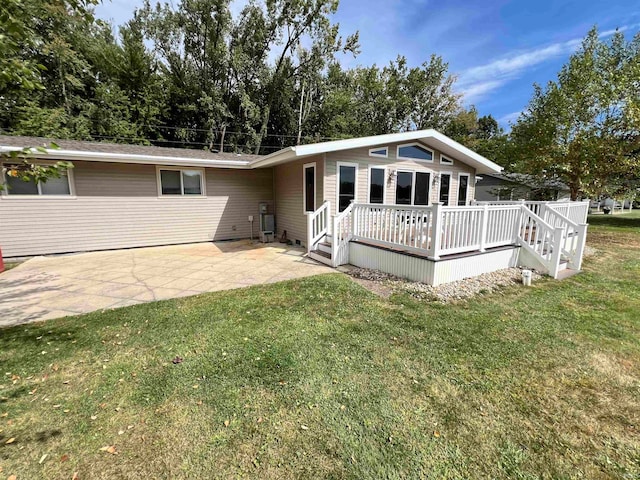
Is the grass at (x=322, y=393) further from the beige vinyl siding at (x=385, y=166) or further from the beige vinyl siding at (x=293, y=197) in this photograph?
the beige vinyl siding at (x=293, y=197)

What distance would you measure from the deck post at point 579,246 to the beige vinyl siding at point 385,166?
406 cm

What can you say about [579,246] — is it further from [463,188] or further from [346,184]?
[346,184]

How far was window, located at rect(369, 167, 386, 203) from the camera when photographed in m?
8.23

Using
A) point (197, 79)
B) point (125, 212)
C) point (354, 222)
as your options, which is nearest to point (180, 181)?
point (125, 212)

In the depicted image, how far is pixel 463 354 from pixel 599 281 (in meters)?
4.93

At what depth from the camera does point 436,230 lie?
4.84 m

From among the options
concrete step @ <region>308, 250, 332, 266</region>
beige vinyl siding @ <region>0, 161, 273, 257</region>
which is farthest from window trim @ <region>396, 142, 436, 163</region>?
beige vinyl siding @ <region>0, 161, 273, 257</region>

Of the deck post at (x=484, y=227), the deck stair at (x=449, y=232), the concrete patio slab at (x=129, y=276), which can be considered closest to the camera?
the concrete patio slab at (x=129, y=276)

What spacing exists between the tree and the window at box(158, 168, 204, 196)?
580 inches

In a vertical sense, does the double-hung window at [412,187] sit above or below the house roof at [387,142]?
below

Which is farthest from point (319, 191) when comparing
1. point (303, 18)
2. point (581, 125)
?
point (303, 18)

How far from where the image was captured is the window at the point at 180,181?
28.7 feet

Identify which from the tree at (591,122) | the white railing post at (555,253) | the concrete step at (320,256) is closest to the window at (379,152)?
the concrete step at (320,256)

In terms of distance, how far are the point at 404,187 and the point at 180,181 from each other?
23.2 ft
